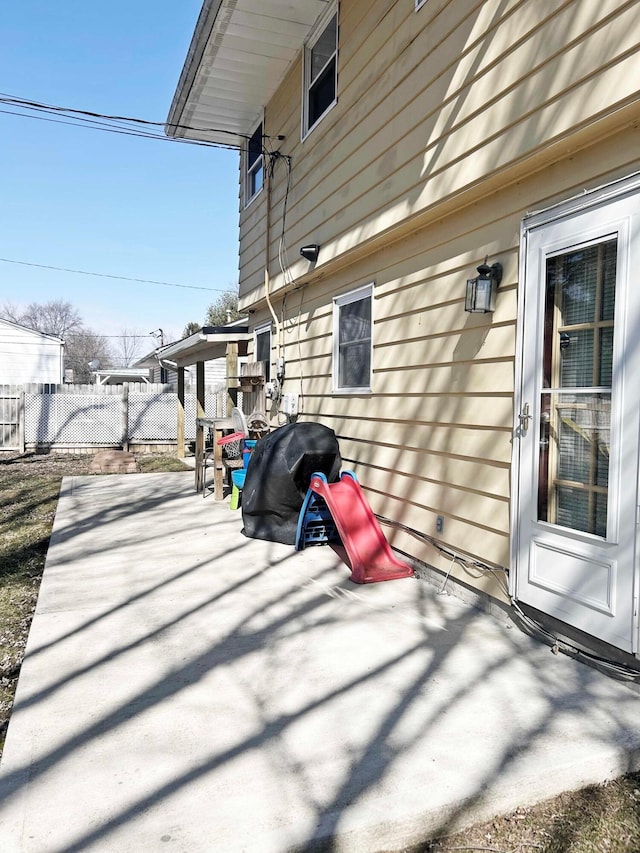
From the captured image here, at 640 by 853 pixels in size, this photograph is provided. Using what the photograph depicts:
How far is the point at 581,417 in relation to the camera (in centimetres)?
283

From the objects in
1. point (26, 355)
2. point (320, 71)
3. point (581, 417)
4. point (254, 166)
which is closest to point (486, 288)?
point (581, 417)

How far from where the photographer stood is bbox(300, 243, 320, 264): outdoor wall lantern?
581 cm

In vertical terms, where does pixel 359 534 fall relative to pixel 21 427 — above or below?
below

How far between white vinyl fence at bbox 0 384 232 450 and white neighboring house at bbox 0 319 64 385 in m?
10.7

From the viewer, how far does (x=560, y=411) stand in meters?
2.96

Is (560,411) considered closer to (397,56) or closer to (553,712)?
(553,712)

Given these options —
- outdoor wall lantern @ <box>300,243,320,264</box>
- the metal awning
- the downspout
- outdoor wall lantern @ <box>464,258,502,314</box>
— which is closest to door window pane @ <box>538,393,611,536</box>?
outdoor wall lantern @ <box>464,258,502,314</box>

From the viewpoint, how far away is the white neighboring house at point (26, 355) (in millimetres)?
23812

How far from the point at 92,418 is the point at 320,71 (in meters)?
10.1

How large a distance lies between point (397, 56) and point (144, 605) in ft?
13.6

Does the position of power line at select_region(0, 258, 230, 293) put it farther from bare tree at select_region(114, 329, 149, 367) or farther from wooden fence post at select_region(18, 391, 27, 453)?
bare tree at select_region(114, 329, 149, 367)

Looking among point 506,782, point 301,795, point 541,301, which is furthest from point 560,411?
point 301,795

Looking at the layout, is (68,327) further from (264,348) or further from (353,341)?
(353,341)

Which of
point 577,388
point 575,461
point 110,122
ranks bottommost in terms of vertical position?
point 575,461
